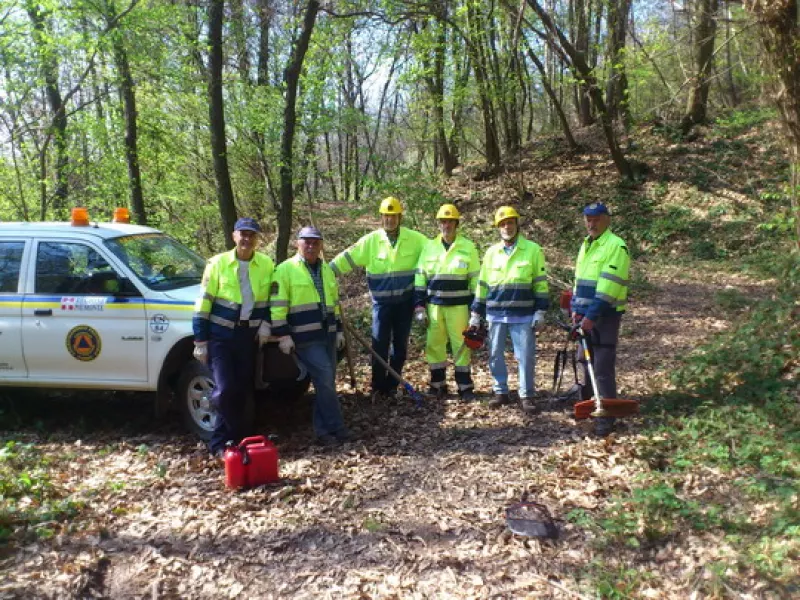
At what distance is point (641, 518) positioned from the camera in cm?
397

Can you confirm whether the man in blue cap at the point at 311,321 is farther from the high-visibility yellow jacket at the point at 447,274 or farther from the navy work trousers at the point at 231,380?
the high-visibility yellow jacket at the point at 447,274

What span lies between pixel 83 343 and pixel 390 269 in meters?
3.11

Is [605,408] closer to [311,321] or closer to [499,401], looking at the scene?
[499,401]

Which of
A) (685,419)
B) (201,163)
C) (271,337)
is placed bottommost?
(685,419)

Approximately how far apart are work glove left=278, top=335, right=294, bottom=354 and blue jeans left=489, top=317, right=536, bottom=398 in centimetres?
212

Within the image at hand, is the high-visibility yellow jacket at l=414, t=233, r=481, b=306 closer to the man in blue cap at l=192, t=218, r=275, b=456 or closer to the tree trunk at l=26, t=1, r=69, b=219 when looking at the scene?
the man in blue cap at l=192, t=218, r=275, b=456

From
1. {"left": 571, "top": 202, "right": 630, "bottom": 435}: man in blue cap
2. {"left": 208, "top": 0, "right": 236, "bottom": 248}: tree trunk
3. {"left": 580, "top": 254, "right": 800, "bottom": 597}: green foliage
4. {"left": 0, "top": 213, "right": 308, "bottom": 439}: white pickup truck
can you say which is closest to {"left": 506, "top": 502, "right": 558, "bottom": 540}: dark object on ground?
{"left": 580, "top": 254, "right": 800, "bottom": 597}: green foliage

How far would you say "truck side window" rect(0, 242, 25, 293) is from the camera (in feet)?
20.2

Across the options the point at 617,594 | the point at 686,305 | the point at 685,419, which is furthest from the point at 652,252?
the point at 617,594

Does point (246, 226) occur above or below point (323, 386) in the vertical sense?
above

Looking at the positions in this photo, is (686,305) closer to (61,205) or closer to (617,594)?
(617,594)

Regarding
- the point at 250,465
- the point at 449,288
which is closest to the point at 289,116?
the point at 449,288

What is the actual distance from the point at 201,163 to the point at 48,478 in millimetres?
14026

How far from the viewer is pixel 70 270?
240 inches
